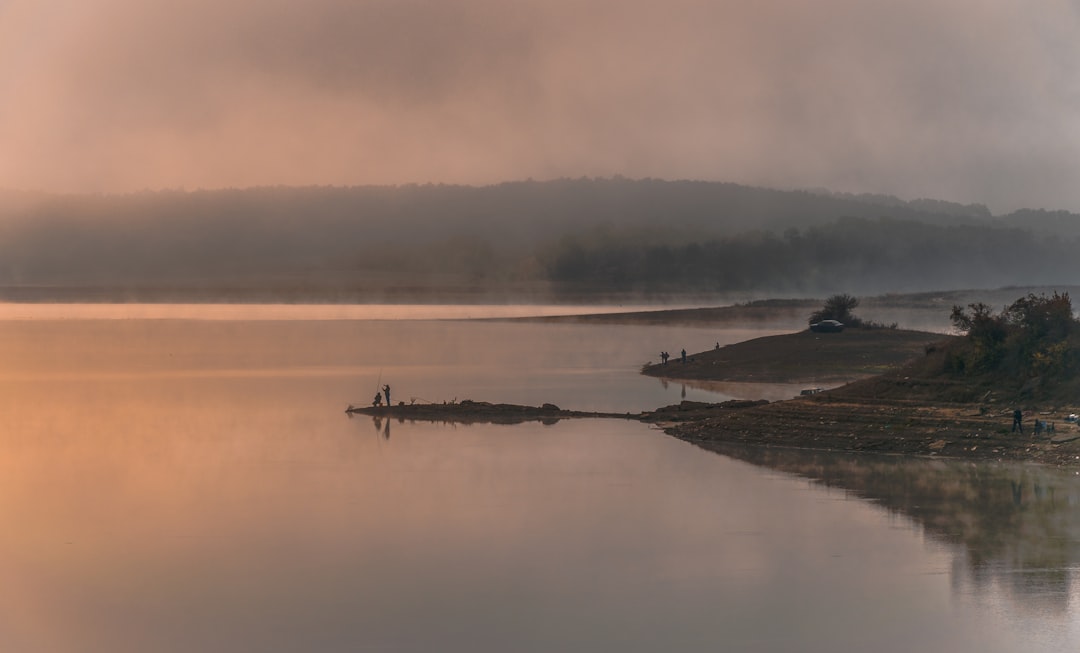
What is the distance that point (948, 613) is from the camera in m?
22.8

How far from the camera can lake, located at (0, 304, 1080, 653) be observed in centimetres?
2209

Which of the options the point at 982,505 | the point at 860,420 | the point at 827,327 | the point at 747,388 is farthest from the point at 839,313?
the point at 982,505

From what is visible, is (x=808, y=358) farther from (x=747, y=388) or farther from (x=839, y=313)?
(x=839, y=313)

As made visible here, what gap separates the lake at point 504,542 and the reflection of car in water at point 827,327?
123 ft

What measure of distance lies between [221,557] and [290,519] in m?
4.29

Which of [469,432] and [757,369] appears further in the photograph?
[757,369]

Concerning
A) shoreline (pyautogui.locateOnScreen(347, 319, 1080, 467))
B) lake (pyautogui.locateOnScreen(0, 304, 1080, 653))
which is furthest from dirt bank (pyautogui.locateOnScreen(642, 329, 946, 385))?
lake (pyautogui.locateOnScreen(0, 304, 1080, 653))

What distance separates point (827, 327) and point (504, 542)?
61475 millimetres

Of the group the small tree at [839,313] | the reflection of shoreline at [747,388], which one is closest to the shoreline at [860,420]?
the reflection of shoreline at [747,388]

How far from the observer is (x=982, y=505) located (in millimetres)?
32781

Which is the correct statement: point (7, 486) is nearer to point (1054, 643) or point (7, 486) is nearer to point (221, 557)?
point (221, 557)

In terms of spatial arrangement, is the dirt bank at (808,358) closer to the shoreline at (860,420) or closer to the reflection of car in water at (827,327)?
the reflection of car in water at (827,327)

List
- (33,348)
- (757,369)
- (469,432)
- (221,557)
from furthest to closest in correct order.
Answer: (33,348), (757,369), (469,432), (221,557)

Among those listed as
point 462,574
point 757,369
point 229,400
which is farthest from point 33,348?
point 462,574
